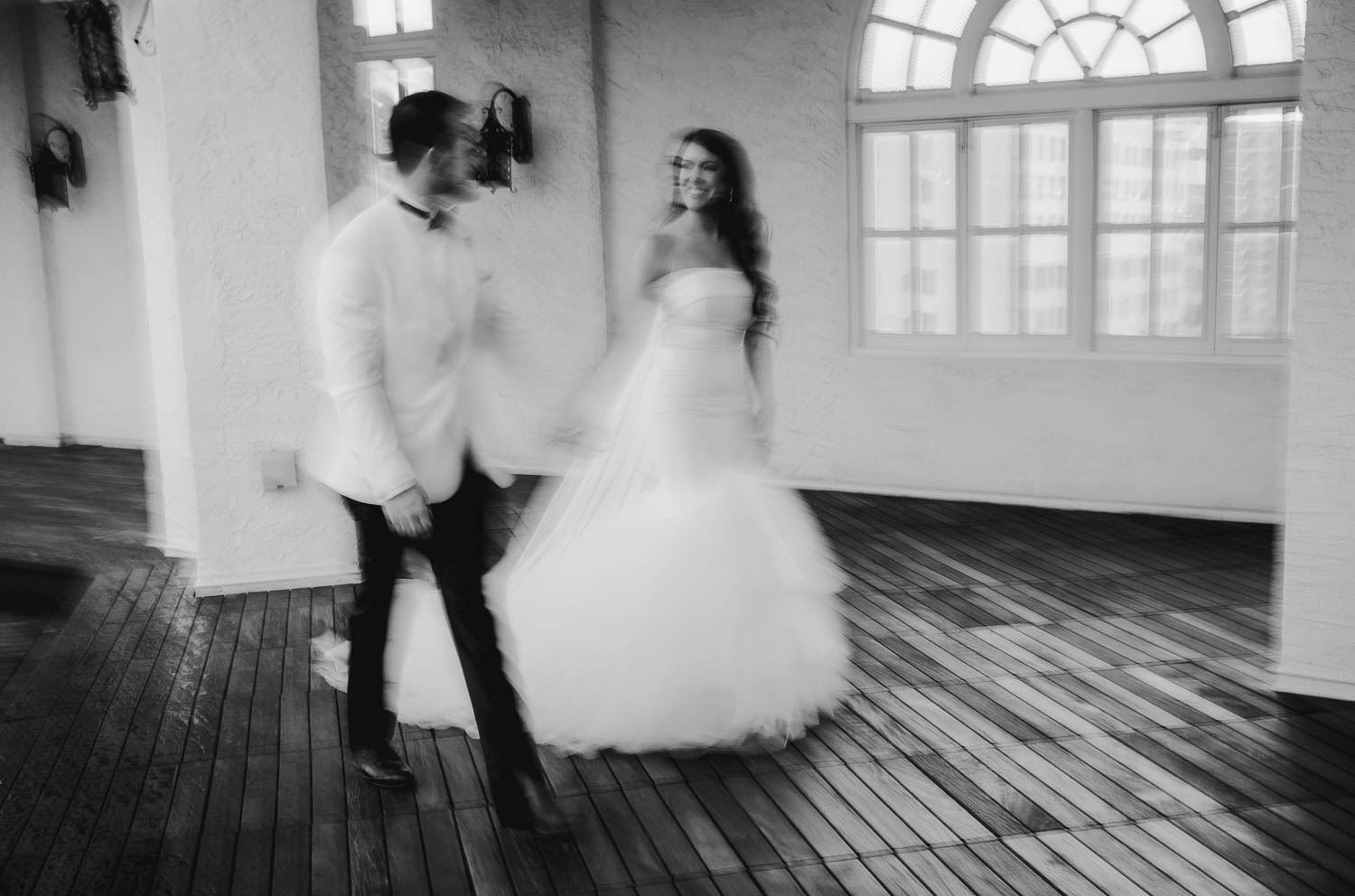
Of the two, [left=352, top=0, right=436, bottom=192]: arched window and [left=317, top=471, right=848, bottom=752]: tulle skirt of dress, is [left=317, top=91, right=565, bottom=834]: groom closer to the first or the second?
[left=317, top=471, right=848, bottom=752]: tulle skirt of dress

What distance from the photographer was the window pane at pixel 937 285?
7.36 meters

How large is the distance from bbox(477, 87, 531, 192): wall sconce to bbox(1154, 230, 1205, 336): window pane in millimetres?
3724

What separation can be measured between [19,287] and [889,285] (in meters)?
6.65

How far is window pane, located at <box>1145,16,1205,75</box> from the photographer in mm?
6566

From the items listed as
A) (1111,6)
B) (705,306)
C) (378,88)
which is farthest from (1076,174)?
(378,88)

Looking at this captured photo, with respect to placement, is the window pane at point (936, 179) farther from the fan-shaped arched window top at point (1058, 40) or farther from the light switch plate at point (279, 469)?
the light switch plate at point (279, 469)

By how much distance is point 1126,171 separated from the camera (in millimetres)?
6848

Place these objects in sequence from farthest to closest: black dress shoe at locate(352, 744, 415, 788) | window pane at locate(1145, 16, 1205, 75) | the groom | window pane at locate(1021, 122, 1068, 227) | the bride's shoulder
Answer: window pane at locate(1021, 122, 1068, 227) < window pane at locate(1145, 16, 1205, 75) < the bride's shoulder < black dress shoe at locate(352, 744, 415, 788) < the groom

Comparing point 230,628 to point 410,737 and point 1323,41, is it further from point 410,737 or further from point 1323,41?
point 1323,41

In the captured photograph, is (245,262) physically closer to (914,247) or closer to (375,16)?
(914,247)

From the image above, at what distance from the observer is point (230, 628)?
198 inches

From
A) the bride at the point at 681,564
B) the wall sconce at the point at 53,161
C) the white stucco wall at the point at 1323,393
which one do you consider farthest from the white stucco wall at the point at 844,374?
the wall sconce at the point at 53,161

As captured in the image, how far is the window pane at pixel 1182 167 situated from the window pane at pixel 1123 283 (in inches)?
7.4

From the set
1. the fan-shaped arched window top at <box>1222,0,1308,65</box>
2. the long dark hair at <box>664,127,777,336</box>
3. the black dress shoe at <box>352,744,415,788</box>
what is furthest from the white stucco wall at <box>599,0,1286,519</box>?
the black dress shoe at <box>352,744,415,788</box>
